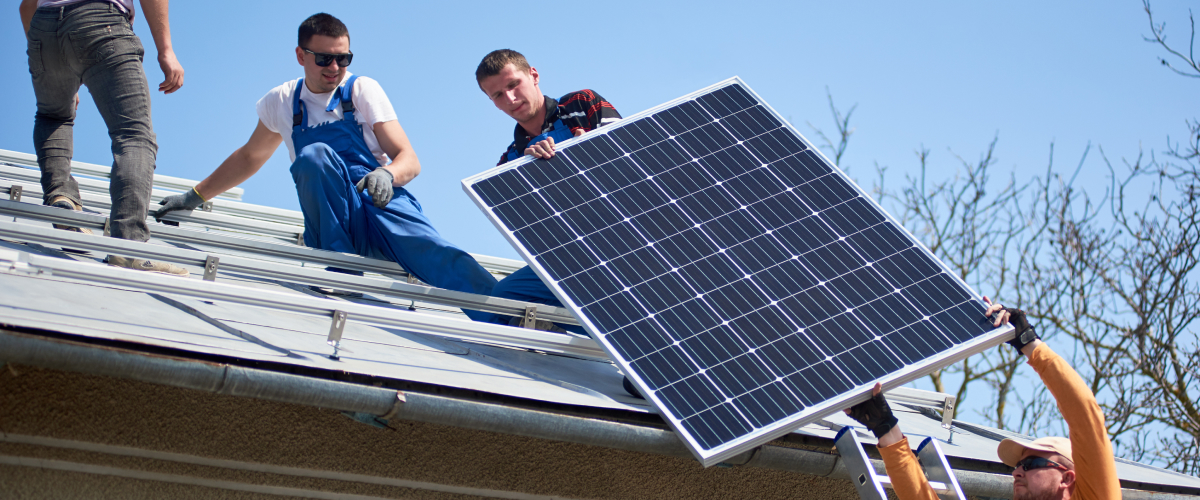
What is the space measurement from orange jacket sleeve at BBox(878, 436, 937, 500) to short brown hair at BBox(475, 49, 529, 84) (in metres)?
3.62

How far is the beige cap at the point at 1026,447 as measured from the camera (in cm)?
436

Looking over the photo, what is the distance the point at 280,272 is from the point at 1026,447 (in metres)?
3.88

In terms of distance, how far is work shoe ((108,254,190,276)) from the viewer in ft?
15.4

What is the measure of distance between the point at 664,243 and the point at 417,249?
185 centimetres

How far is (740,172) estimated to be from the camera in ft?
17.8

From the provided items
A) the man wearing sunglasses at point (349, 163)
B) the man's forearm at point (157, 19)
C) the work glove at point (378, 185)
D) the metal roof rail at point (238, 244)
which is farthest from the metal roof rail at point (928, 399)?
the man's forearm at point (157, 19)

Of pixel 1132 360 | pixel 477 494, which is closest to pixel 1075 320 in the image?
pixel 1132 360

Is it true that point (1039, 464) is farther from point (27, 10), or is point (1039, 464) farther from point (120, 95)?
point (27, 10)

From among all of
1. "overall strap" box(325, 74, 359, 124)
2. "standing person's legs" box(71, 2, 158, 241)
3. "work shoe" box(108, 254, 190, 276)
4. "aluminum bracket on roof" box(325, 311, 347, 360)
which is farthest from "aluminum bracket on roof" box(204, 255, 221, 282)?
"overall strap" box(325, 74, 359, 124)

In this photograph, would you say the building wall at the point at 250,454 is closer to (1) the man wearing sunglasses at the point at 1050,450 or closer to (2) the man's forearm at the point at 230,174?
(1) the man wearing sunglasses at the point at 1050,450

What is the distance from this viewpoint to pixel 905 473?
400 centimetres

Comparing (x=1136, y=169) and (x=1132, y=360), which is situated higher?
(x=1136, y=169)

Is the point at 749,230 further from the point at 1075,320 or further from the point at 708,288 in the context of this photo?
the point at 1075,320

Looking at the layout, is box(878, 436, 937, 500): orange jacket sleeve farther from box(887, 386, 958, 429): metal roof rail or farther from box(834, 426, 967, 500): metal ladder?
box(887, 386, 958, 429): metal roof rail
